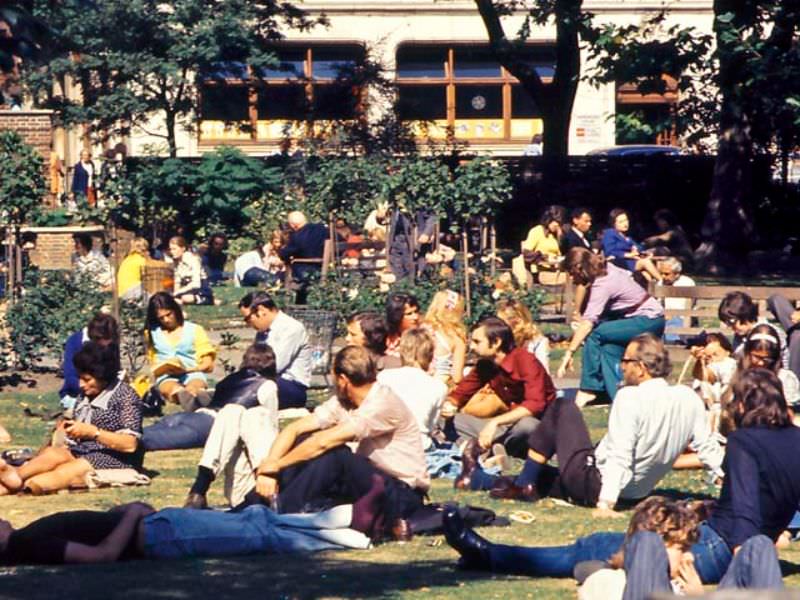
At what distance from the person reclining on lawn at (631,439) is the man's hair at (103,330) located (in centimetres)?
415

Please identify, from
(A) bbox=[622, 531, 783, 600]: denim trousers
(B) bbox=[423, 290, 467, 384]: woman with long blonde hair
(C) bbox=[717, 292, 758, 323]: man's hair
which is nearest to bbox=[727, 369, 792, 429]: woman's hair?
(A) bbox=[622, 531, 783, 600]: denim trousers

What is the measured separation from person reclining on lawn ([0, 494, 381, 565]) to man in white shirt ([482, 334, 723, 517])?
1.52 metres

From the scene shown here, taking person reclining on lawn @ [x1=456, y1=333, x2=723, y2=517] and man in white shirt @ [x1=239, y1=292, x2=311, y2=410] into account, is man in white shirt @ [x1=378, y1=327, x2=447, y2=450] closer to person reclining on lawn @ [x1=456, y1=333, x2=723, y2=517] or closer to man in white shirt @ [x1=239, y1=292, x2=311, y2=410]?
person reclining on lawn @ [x1=456, y1=333, x2=723, y2=517]

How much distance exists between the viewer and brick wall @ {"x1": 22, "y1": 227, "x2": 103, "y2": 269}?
26.7 m

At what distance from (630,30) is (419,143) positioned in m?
9.92

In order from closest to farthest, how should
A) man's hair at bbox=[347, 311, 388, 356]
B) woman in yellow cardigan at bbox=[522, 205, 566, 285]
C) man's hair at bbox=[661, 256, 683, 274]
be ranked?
man's hair at bbox=[347, 311, 388, 356] < man's hair at bbox=[661, 256, 683, 274] < woman in yellow cardigan at bbox=[522, 205, 566, 285]

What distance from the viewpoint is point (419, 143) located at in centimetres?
3769

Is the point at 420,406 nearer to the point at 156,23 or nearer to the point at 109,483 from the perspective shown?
the point at 109,483

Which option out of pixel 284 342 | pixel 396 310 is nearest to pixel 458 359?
pixel 396 310

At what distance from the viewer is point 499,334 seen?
1245 centimetres

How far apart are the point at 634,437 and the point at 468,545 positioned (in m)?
1.76


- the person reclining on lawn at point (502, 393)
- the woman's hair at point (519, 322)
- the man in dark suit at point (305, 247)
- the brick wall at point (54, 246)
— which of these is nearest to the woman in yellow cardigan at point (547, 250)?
the man in dark suit at point (305, 247)

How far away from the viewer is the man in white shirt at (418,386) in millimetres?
11781

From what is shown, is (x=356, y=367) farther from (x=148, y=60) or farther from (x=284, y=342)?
(x=148, y=60)
